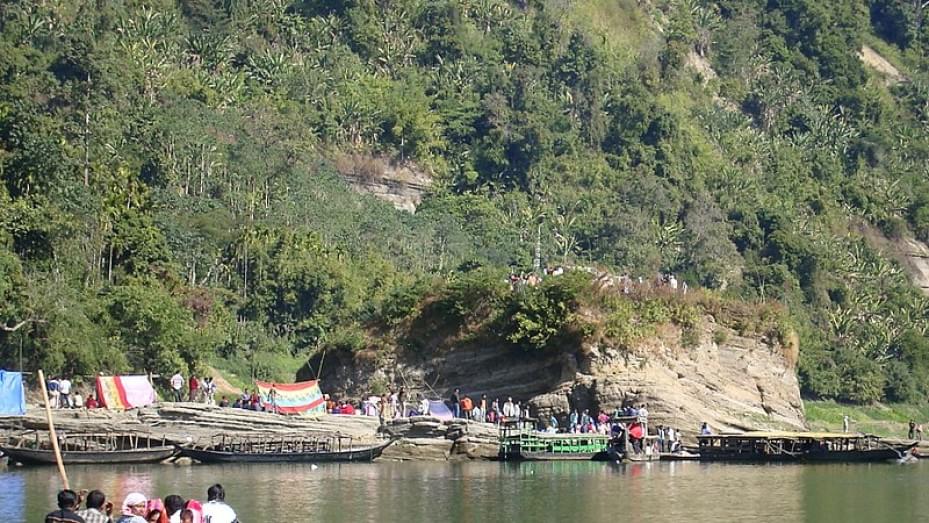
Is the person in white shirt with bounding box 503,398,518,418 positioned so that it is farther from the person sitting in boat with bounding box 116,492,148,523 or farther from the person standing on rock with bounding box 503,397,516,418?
the person sitting in boat with bounding box 116,492,148,523

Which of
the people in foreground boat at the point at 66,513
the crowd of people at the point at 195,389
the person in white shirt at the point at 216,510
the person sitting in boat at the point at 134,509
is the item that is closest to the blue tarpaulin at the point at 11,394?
the crowd of people at the point at 195,389

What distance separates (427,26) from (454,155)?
1261 cm

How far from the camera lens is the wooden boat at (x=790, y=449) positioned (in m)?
63.5

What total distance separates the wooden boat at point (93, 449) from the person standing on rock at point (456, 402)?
11329 millimetres

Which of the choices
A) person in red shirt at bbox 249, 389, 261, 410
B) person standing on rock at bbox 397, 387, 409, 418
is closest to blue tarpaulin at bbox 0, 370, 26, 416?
person in red shirt at bbox 249, 389, 261, 410

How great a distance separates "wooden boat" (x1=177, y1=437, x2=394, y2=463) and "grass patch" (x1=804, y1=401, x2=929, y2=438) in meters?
41.2

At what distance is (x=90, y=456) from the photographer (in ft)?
186

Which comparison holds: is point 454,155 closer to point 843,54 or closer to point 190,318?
point 843,54

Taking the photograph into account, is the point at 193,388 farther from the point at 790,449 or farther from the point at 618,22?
the point at 618,22

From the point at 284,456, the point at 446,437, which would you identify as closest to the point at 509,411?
the point at 446,437

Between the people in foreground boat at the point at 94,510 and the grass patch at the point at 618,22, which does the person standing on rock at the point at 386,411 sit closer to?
the people in foreground boat at the point at 94,510

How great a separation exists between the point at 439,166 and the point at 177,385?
61.4m

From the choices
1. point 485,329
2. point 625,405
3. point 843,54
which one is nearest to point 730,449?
point 625,405

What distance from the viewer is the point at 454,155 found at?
414 feet
